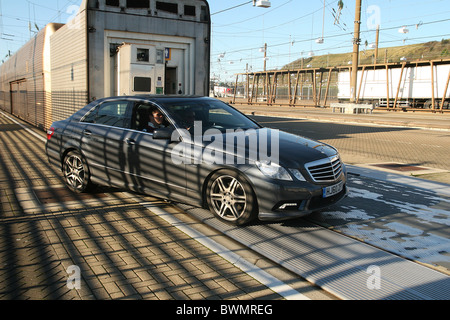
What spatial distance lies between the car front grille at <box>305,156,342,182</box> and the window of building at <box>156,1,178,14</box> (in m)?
6.80

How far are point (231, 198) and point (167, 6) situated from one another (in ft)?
23.0

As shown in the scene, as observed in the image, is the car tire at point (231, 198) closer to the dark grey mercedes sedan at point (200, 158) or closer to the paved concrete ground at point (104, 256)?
the dark grey mercedes sedan at point (200, 158)

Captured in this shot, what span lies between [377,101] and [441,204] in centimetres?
3817

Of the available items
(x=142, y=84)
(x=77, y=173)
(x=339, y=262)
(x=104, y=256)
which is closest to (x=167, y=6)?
(x=142, y=84)

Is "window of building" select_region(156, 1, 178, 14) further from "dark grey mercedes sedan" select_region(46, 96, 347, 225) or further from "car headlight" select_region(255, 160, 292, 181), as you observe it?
"car headlight" select_region(255, 160, 292, 181)

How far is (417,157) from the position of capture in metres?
10.9

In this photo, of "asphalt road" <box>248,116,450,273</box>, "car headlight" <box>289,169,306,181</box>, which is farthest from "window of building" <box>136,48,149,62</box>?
"car headlight" <box>289,169,306,181</box>

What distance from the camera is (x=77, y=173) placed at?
6.47 meters

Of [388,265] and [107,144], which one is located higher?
[107,144]

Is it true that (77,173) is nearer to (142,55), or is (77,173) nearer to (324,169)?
(324,169)

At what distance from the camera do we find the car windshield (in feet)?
18.3

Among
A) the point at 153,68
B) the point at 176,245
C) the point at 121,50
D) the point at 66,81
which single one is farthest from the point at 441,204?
the point at 66,81

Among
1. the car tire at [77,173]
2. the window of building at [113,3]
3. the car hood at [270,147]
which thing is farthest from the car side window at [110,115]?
the window of building at [113,3]
